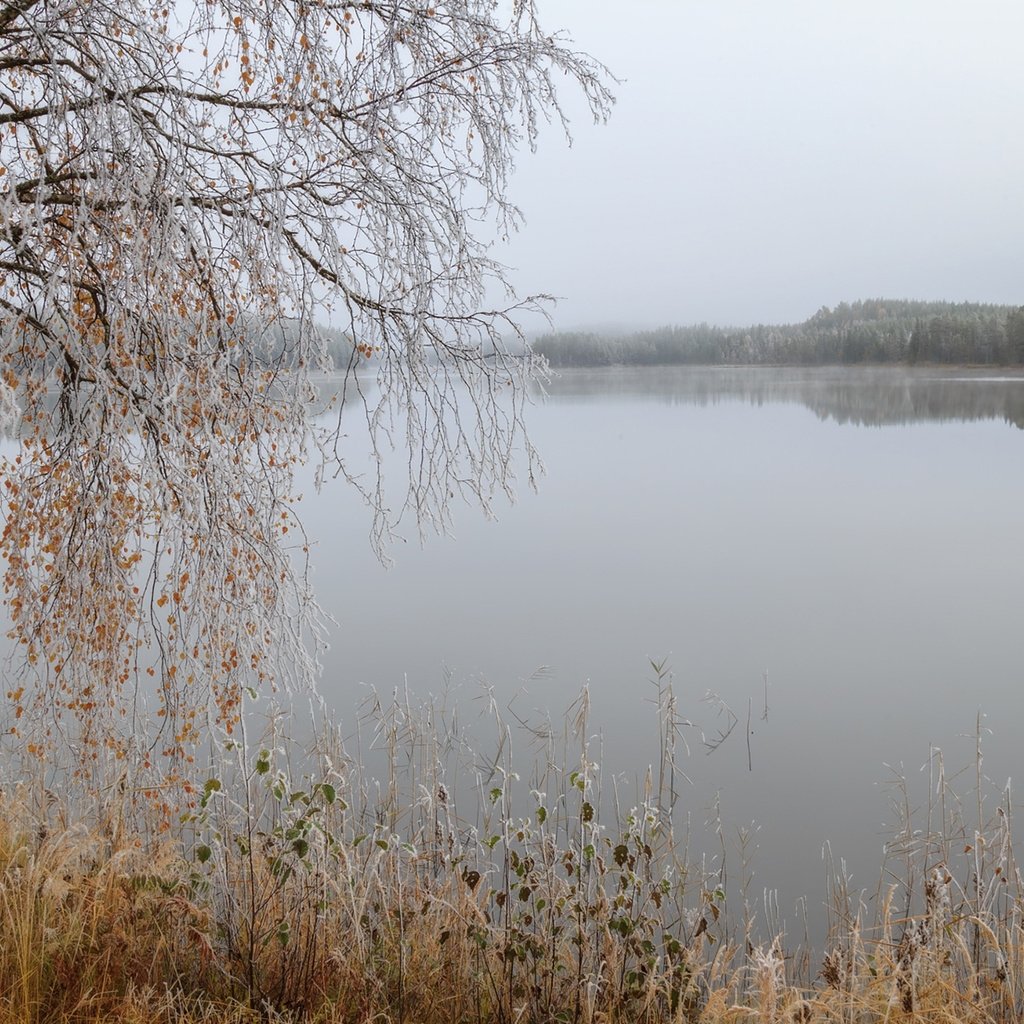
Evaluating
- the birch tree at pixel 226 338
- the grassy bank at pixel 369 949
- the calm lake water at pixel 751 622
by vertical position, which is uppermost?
the birch tree at pixel 226 338

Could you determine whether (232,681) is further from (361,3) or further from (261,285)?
(361,3)

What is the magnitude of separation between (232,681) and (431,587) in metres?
7.60

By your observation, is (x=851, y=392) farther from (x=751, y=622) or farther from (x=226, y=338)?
(x=226, y=338)

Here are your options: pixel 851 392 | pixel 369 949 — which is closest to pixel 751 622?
pixel 369 949

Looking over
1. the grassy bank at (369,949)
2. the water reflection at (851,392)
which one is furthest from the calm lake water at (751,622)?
the water reflection at (851,392)

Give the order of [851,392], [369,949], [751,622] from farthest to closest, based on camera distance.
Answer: [851,392] → [751,622] → [369,949]

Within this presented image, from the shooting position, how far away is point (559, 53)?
148 inches

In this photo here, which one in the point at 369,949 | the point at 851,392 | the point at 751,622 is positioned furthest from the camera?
the point at 851,392

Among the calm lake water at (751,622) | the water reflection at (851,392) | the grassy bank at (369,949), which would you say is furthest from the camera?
the water reflection at (851,392)

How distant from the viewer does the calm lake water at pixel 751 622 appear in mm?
6113

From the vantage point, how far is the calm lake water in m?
6.11

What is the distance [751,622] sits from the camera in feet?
32.5

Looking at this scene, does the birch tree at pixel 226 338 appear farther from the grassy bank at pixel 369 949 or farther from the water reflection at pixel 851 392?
the water reflection at pixel 851 392

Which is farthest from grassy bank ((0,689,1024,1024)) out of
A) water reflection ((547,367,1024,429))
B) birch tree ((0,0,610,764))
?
water reflection ((547,367,1024,429))
